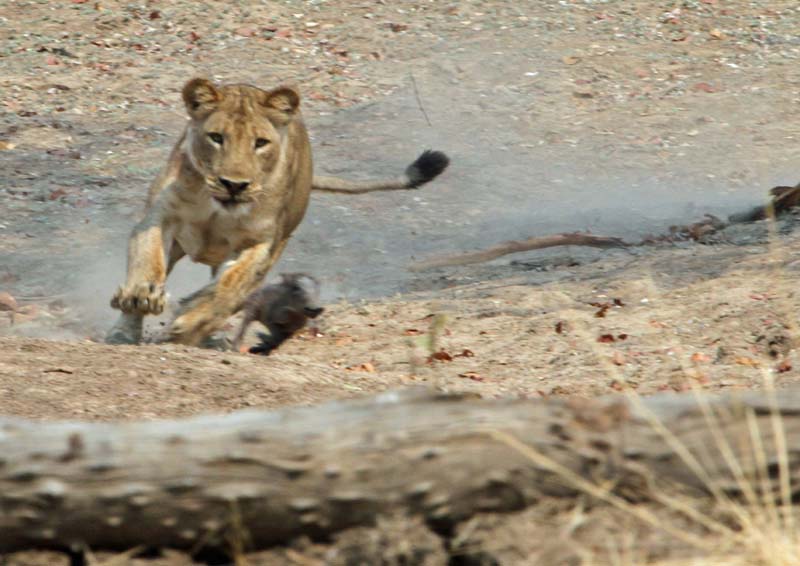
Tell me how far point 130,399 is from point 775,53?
11495 mm

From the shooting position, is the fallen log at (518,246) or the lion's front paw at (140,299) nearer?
the lion's front paw at (140,299)

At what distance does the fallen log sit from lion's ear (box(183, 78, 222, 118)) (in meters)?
2.47

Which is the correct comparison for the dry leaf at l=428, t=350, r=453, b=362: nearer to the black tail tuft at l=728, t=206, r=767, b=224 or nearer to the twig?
the black tail tuft at l=728, t=206, r=767, b=224

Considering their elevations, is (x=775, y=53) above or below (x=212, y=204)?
below

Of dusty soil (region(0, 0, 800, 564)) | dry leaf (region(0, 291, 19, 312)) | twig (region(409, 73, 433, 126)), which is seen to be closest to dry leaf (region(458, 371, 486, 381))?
dusty soil (region(0, 0, 800, 564))

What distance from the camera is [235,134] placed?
7.56 metres

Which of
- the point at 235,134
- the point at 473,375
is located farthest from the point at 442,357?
the point at 235,134

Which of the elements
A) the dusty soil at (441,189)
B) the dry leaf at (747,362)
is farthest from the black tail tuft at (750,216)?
the dry leaf at (747,362)

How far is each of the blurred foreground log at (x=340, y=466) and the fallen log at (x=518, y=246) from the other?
21.6ft

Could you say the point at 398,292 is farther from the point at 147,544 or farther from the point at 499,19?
the point at 499,19

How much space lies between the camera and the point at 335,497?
3092 millimetres

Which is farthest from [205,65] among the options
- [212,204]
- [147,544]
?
[147,544]

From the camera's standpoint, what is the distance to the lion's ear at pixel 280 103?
7.83m

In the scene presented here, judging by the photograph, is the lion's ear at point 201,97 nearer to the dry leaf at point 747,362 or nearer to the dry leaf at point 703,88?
the dry leaf at point 747,362
